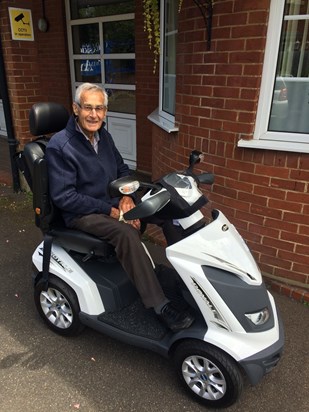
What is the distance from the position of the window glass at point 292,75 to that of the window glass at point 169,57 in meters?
1.28

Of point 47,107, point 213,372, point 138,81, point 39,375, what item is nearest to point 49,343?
point 39,375

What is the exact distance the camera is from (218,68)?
10.1ft

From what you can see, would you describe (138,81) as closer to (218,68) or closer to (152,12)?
(152,12)

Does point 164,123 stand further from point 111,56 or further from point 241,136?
point 111,56

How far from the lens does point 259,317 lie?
6.68 feet

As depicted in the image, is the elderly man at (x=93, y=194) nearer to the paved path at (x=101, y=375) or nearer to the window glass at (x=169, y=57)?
the paved path at (x=101, y=375)

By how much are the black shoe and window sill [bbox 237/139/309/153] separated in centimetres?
150

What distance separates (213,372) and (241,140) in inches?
72.1

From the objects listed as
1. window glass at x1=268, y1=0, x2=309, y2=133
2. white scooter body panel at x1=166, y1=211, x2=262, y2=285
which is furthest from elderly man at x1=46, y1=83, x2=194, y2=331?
window glass at x1=268, y1=0, x2=309, y2=133

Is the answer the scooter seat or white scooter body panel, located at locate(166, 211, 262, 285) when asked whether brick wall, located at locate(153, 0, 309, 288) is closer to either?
white scooter body panel, located at locate(166, 211, 262, 285)

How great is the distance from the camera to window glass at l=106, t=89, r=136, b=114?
598 centimetres

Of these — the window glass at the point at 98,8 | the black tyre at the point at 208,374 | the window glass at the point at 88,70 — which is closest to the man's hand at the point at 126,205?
the black tyre at the point at 208,374

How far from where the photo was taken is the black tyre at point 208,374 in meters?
1.99

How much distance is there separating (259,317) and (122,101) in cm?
484
